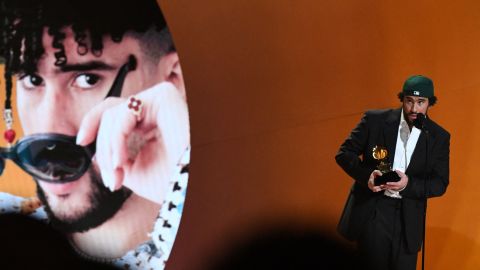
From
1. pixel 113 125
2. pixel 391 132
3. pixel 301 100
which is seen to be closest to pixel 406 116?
pixel 391 132

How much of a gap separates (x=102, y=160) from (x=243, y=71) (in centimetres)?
65

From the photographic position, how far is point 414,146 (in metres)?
2.95

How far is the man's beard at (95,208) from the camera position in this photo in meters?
2.62

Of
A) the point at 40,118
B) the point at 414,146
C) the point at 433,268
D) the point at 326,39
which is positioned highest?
the point at 326,39

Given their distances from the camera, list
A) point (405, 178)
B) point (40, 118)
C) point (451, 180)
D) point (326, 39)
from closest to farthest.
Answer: point (40, 118) → point (405, 178) → point (326, 39) → point (451, 180)

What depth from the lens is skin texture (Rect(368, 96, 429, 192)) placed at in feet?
9.20

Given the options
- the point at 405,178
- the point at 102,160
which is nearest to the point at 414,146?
the point at 405,178

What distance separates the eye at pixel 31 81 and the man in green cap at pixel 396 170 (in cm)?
121

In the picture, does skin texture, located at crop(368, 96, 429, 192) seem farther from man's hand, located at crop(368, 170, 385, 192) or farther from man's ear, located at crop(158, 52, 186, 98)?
man's ear, located at crop(158, 52, 186, 98)

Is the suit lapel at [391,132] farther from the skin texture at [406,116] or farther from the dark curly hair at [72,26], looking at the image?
the dark curly hair at [72,26]

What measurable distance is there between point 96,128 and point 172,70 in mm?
349

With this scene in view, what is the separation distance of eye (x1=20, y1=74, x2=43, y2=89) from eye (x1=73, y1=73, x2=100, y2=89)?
0.42ft

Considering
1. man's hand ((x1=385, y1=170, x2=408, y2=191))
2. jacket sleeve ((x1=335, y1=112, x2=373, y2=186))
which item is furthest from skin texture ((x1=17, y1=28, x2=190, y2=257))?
man's hand ((x1=385, y1=170, x2=408, y2=191))

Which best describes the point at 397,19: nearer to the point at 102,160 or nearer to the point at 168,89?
the point at 168,89
